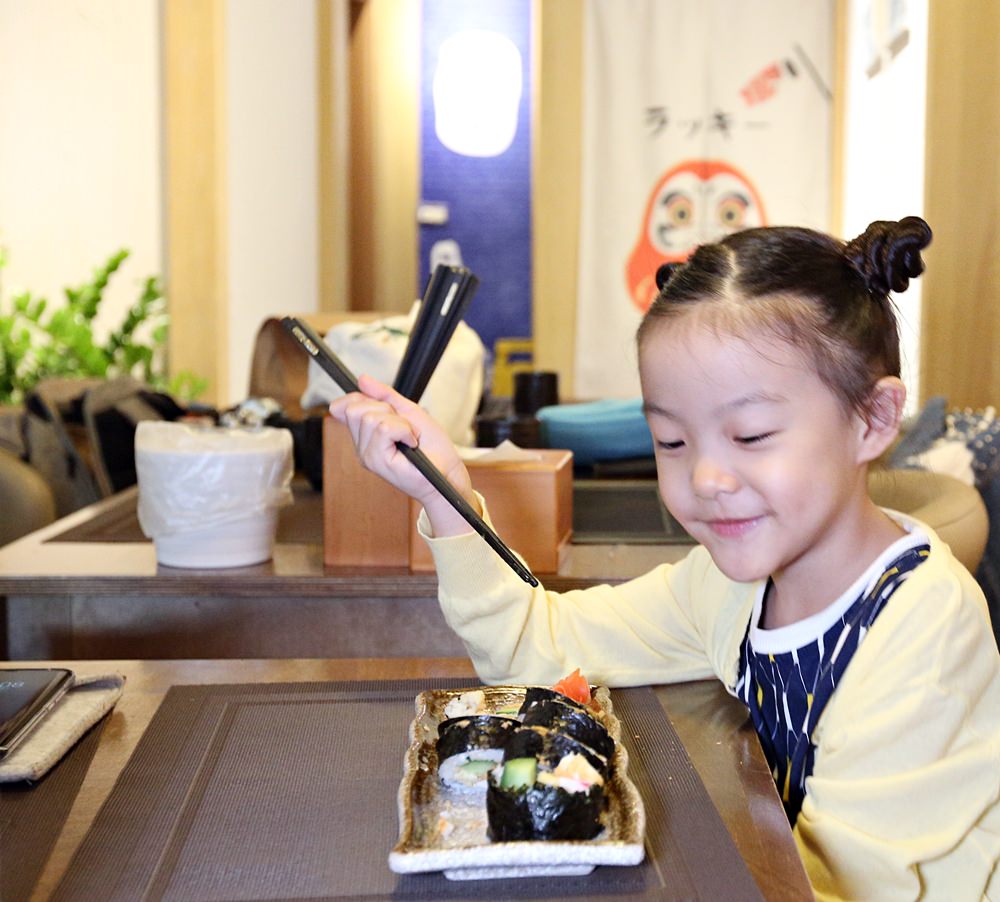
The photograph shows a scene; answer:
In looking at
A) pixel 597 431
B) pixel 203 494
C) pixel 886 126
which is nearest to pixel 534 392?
pixel 597 431

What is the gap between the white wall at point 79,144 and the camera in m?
4.06

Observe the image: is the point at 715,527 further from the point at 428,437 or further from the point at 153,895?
the point at 153,895

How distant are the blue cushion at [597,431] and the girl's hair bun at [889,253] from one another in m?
1.17

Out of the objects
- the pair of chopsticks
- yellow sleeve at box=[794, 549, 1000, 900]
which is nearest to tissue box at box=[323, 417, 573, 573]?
the pair of chopsticks

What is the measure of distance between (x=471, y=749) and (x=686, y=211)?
385 cm

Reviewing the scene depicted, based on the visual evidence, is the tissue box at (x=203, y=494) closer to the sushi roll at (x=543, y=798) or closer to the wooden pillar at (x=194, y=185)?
the sushi roll at (x=543, y=798)

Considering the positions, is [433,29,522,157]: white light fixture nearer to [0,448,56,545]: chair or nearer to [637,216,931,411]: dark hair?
[0,448,56,545]: chair

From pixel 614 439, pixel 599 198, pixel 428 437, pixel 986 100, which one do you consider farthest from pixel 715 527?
pixel 599 198

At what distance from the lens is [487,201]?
5.30m

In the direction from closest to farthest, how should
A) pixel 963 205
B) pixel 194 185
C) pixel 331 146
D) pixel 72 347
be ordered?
1. pixel 963 205
2. pixel 72 347
3. pixel 194 185
4. pixel 331 146

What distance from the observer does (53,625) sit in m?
1.45

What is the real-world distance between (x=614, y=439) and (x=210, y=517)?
0.93 metres

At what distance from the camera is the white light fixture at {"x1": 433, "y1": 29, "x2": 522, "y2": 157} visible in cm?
519

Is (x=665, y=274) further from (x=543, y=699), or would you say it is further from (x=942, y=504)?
(x=942, y=504)
